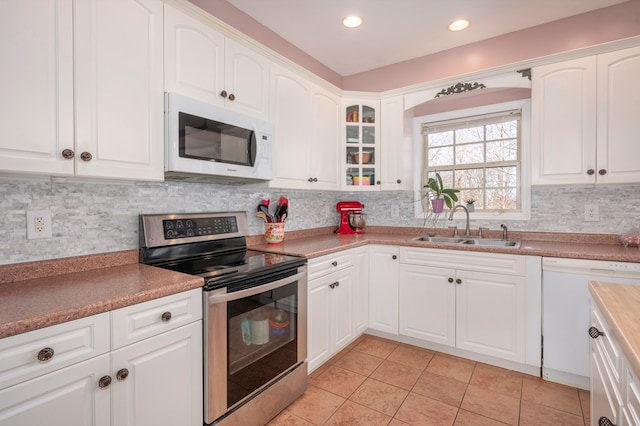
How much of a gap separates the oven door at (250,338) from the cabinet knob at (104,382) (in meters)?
0.39

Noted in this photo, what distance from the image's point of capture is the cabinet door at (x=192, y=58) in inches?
64.1

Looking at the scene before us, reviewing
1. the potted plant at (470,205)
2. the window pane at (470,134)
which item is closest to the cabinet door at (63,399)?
the potted plant at (470,205)

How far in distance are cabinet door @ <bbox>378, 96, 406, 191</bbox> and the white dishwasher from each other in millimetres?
1352

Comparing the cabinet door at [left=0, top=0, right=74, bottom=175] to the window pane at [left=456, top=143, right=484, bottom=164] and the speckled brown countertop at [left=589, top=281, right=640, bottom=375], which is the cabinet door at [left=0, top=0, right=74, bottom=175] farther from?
the window pane at [left=456, top=143, right=484, bottom=164]

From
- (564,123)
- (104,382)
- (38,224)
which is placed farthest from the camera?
(564,123)

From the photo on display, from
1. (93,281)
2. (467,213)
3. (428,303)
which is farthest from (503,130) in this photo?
(93,281)

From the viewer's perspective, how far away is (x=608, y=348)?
3.29 feet

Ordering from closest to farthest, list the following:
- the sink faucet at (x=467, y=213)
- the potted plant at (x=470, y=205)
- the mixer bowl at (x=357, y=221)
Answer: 1. the sink faucet at (x=467, y=213)
2. the potted plant at (x=470, y=205)
3. the mixer bowl at (x=357, y=221)

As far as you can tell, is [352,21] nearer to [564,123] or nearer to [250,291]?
[564,123]

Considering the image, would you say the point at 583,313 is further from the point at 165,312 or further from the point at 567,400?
the point at 165,312

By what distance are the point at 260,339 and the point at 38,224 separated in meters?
1.15

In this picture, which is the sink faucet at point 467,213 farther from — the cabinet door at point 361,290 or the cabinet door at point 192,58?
the cabinet door at point 192,58

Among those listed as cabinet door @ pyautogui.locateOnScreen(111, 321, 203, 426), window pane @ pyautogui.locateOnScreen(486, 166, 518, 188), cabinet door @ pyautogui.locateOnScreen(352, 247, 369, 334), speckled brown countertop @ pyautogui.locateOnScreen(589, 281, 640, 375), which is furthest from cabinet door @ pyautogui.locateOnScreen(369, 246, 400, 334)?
cabinet door @ pyautogui.locateOnScreen(111, 321, 203, 426)

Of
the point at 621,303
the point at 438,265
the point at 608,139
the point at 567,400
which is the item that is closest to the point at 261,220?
the point at 438,265
